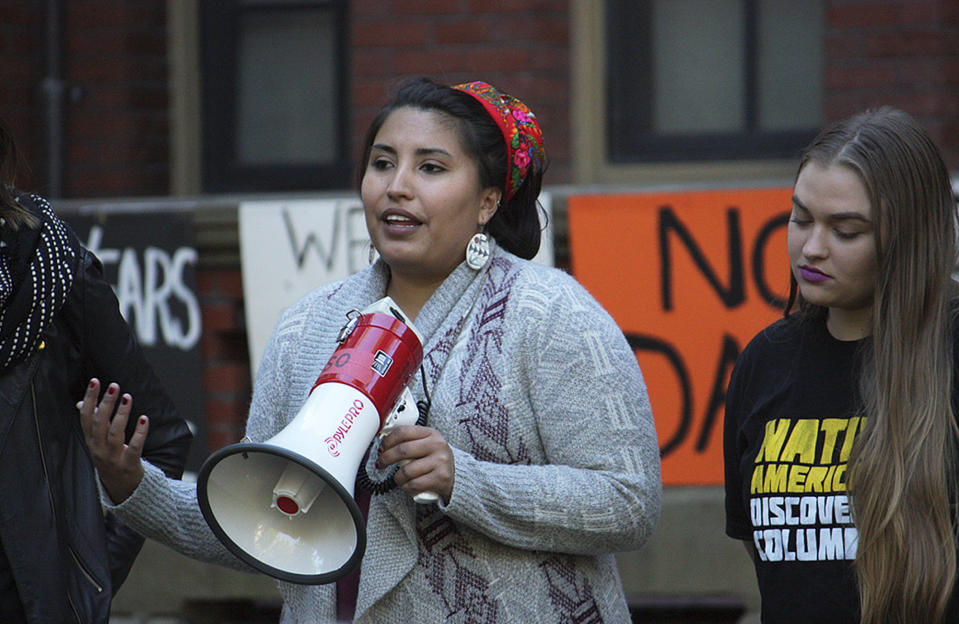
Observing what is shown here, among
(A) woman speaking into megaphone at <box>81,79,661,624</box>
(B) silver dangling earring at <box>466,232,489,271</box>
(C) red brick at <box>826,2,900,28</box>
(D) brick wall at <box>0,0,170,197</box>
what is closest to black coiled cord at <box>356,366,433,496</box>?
(A) woman speaking into megaphone at <box>81,79,661,624</box>

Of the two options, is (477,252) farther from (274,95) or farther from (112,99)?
(112,99)

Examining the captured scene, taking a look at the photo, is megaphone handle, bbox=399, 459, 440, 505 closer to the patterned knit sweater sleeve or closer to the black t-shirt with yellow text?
the patterned knit sweater sleeve

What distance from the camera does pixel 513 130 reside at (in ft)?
8.79

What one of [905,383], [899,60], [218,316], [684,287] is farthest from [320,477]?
[899,60]

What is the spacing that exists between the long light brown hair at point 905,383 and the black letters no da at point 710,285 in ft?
7.96

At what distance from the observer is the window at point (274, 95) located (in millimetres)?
5406

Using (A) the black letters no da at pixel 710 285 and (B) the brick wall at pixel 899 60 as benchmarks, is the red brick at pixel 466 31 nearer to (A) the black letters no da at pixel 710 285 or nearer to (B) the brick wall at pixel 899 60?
(A) the black letters no da at pixel 710 285

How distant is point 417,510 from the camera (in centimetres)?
247

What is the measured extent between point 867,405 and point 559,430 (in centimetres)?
57

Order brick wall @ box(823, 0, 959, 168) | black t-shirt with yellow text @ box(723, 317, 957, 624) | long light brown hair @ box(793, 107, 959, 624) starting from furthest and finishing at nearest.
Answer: brick wall @ box(823, 0, 959, 168) → black t-shirt with yellow text @ box(723, 317, 957, 624) → long light brown hair @ box(793, 107, 959, 624)

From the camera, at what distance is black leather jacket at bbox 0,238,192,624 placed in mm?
2414

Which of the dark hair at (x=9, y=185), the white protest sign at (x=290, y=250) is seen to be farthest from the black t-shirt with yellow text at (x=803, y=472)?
the white protest sign at (x=290, y=250)

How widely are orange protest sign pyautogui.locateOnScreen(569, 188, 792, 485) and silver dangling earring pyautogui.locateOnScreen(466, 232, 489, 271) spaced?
7.15 ft

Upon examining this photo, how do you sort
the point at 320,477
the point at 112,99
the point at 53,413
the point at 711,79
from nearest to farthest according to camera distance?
the point at 320,477 < the point at 53,413 < the point at 711,79 < the point at 112,99
